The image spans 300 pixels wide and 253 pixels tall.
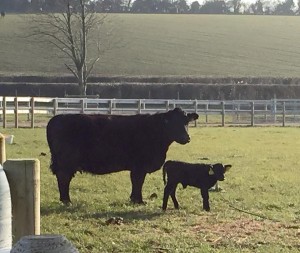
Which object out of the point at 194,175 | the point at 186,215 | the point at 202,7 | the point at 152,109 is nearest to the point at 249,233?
the point at 186,215

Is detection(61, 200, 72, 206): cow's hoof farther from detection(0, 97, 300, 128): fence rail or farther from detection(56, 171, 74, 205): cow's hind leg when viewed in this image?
detection(0, 97, 300, 128): fence rail

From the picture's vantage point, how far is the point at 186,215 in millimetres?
9547

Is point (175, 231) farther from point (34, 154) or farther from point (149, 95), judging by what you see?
point (149, 95)

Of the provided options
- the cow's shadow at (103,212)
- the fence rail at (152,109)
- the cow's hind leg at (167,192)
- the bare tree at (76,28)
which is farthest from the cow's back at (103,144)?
the bare tree at (76,28)

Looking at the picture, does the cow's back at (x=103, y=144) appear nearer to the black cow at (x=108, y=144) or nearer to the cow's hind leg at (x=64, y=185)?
the black cow at (x=108, y=144)

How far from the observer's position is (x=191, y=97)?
55688mm

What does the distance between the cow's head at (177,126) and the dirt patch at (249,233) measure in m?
2.25

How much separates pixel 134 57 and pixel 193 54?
21.1ft

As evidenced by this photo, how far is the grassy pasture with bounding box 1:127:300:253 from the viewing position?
25.3 ft

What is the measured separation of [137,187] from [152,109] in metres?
22.6

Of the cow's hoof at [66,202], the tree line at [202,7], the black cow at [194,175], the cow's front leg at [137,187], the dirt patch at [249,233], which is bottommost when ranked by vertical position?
the cow's hoof at [66,202]

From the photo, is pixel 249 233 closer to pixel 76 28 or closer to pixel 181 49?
pixel 76 28

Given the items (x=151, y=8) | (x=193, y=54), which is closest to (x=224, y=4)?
(x=151, y=8)

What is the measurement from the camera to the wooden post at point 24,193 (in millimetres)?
5461
